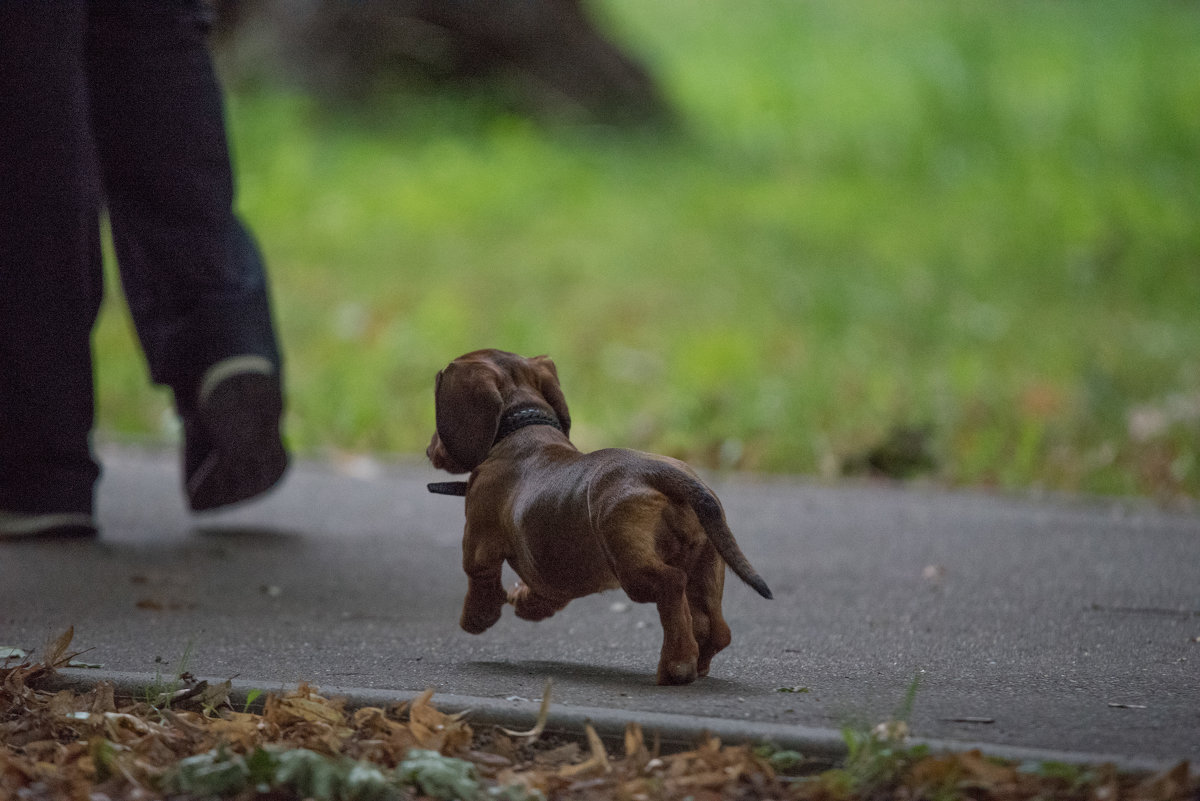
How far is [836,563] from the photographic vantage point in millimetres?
3592

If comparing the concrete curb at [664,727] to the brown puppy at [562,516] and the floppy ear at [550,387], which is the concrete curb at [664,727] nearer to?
the brown puppy at [562,516]

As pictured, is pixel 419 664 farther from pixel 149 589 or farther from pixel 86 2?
pixel 86 2

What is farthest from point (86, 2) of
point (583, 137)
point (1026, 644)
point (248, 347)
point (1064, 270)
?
point (583, 137)

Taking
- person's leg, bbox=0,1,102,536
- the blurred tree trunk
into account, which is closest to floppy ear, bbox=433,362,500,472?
person's leg, bbox=0,1,102,536

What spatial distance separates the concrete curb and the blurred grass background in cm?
296

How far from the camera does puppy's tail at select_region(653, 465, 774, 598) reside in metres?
2.07

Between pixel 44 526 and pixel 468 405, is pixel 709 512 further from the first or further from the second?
pixel 44 526

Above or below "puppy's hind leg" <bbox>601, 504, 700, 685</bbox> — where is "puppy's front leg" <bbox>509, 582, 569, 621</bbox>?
below

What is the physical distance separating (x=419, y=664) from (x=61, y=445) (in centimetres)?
142

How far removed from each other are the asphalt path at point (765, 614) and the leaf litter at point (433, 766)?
0.09 metres

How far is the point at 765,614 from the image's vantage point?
9.91 ft

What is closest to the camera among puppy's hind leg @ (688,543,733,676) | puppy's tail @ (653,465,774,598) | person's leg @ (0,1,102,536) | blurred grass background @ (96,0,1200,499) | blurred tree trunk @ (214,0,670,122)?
puppy's tail @ (653,465,774,598)

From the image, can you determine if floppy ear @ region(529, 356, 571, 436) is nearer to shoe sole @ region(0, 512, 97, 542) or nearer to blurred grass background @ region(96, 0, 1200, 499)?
shoe sole @ region(0, 512, 97, 542)

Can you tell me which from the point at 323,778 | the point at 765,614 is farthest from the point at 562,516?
the point at 765,614
